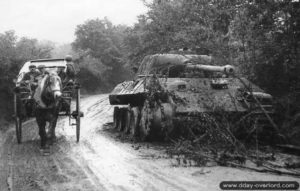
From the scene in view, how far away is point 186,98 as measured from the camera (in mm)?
11391

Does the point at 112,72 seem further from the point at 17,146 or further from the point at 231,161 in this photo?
the point at 231,161

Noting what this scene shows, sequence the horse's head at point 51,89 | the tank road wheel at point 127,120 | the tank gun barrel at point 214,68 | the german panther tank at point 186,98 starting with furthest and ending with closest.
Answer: the tank road wheel at point 127,120, the german panther tank at point 186,98, the horse's head at point 51,89, the tank gun barrel at point 214,68

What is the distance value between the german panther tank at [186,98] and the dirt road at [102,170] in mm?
654

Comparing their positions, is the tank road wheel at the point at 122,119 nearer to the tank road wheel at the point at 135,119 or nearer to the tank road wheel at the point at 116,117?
the tank road wheel at the point at 116,117

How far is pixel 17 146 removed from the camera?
12227 mm

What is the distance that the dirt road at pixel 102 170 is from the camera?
7.11 m

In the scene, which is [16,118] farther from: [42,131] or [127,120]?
[127,120]

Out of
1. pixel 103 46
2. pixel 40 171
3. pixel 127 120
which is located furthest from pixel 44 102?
pixel 103 46

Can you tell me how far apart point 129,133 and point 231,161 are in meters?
6.21

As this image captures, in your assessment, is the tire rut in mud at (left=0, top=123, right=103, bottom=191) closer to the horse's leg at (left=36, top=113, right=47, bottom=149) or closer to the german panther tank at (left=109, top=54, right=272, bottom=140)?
the horse's leg at (left=36, top=113, right=47, bottom=149)

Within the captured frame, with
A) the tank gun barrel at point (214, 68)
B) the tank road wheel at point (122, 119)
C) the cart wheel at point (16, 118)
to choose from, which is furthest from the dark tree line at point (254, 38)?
the cart wheel at point (16, 118)

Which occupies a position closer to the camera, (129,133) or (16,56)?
(129,133)

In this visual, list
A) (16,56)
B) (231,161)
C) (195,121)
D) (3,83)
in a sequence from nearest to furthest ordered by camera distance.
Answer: (231,161) < (195,121) < (3,83) < (16,56)

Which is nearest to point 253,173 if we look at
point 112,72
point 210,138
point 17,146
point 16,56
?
point 210,138
